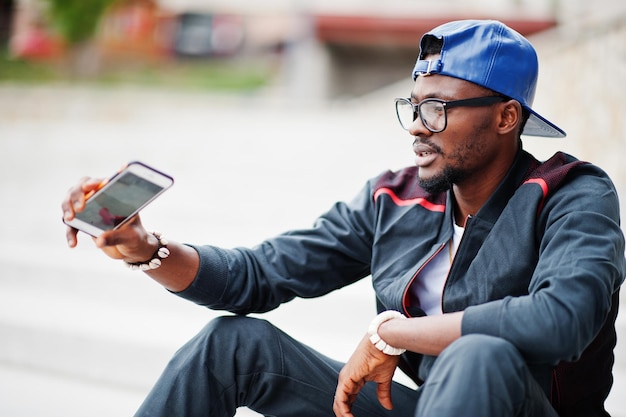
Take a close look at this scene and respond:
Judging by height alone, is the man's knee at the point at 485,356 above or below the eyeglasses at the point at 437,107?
below

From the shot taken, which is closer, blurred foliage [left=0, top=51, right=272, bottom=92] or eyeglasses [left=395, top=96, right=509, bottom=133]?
eyeglasses [left=395, top=96, right=509, bottom=133]

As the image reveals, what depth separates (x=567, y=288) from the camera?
155 cm

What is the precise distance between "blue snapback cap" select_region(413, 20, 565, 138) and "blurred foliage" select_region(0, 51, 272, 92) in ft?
52.8

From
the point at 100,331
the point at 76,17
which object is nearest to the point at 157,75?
the point at 76,17

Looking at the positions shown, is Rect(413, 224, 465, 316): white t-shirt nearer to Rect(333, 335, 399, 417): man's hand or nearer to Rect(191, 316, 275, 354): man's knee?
Rect(333, 335, 399, 417): man's hand

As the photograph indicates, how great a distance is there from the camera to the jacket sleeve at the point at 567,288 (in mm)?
1522

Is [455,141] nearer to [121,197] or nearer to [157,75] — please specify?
[121,197]

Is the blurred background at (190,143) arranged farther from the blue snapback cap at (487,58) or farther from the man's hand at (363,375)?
the blue snapback cap at (487,58)

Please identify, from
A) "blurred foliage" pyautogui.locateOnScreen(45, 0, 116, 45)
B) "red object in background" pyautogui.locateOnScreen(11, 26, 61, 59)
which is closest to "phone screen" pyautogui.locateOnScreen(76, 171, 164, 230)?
"blurred foliage" pyautogui.locateOnScreen(45, 0, 116, 45)

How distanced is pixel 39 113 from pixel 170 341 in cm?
1173

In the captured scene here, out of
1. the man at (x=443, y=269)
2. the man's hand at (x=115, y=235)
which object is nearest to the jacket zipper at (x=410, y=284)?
Result: the man at (x=443, y=269)

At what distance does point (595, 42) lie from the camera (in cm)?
575

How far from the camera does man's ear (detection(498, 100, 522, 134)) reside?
1.87 metres

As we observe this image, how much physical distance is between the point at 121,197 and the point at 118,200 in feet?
0.05
